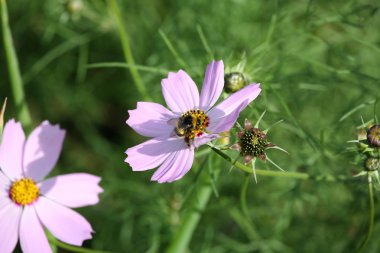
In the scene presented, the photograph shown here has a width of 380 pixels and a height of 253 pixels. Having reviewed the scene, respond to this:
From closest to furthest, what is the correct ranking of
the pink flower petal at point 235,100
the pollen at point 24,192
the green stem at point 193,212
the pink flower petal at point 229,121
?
the pink flower petal at point 229,121 → the pink flower petal at point 235,100 → the pollen at point 24,192 → the green stem at point 193,212

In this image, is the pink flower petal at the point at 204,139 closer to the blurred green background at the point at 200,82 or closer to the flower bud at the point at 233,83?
the flower bud at the point at 233,83

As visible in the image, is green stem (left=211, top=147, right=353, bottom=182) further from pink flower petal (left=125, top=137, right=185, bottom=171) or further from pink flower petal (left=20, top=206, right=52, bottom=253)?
pink flower petal (left=20, top=206, right=52, bottom=253)

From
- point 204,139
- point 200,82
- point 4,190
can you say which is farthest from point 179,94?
point 4,190

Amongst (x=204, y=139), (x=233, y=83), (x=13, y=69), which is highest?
(x=13, y=69)

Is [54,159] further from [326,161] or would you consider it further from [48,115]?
[48,115]

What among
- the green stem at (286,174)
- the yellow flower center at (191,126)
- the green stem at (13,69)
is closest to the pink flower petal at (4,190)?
the green stem at (13,69)

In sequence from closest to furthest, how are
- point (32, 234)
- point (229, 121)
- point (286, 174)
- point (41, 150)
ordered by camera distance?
point (229, 121)
point (286, 174)
point (32, 234)
point (41, 150)

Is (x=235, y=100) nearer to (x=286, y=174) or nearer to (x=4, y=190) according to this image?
(x=286, y=174)
